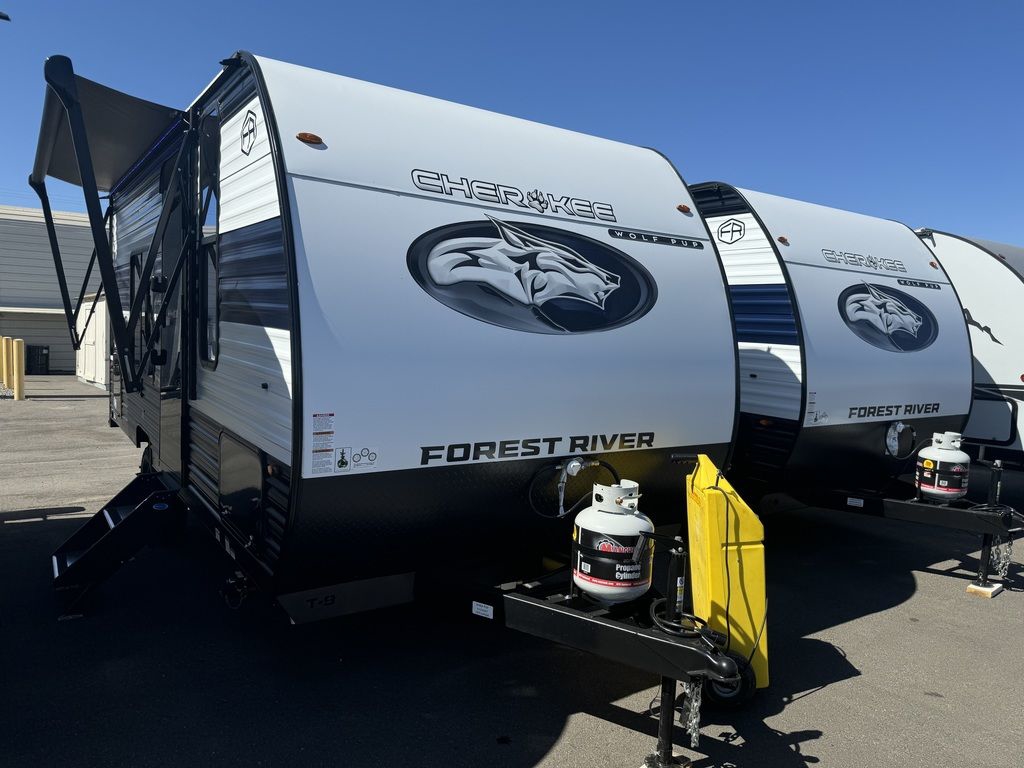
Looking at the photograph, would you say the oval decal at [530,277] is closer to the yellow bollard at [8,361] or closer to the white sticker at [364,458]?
the white sticker at [364,458]

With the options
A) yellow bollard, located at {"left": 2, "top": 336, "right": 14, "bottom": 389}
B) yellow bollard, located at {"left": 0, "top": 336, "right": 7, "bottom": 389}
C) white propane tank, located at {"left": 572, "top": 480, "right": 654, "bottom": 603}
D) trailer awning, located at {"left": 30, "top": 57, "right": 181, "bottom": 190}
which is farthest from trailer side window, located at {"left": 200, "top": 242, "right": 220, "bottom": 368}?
yellow bollard, located at {"left": 0, "top": 336, "right": 7, "bottom": 389}

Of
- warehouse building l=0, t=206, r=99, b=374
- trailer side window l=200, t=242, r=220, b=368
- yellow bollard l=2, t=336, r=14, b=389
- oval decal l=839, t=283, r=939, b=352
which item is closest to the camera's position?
trailer side window l=200, t=242, r=220, b=368

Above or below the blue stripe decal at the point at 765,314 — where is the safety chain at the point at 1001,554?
below

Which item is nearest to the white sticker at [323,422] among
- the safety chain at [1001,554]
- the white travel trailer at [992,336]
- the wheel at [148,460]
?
the wheel at [148,460]

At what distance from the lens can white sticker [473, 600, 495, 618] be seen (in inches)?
147

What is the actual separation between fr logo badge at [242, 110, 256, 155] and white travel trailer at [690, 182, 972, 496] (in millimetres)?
3843

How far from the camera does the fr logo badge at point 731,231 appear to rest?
20.8ft

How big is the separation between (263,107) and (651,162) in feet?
8.28

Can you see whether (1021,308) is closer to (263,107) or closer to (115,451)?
(263,107)

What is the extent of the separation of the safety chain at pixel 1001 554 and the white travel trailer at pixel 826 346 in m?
0.99

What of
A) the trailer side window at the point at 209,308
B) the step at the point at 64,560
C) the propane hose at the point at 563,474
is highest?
the trailer side window at the point at 209,308

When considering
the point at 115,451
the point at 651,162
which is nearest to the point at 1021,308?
the point at 651,162

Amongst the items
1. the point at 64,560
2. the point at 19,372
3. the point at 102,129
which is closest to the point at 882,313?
the point at 102,129

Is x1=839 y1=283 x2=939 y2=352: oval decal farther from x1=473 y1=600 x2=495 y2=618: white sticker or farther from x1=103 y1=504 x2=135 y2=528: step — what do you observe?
x1=103 y1=504 x2=135 y2=528: step
